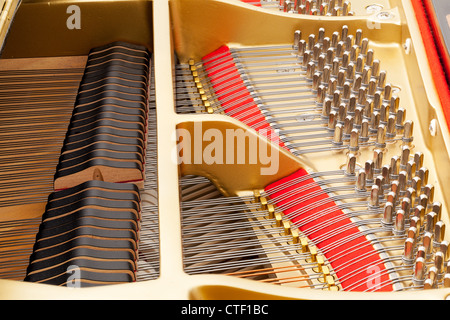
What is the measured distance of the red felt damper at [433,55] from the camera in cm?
277

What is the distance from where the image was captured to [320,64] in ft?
10.6

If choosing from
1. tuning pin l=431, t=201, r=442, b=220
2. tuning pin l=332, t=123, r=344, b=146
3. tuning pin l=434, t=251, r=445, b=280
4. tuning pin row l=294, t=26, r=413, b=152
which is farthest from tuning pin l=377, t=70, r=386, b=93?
tuning pin l=434, t=251, r=445, b=280

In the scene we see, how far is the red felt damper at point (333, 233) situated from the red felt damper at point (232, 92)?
0.22 metres

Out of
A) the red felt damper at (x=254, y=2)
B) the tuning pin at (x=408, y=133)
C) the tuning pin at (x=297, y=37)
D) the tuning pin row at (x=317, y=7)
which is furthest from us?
the red felt damper at (x=254, y=2)

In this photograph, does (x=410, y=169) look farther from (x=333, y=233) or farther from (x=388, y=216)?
(x=333, y=233)

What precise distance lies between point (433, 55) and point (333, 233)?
0.86m

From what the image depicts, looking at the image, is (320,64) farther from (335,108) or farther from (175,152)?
(175,152)

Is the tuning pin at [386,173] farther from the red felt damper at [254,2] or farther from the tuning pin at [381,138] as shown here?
the red felt damper at [254,2]

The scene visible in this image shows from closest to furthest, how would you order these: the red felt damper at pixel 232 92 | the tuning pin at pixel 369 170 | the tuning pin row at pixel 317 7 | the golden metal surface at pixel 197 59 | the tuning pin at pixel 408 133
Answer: the golden metal surface at pixel 197 59
the tuning pin at pixel 369 170
the tuning pin at pixel 408 133
the red felt damper at pixel 232 92
the tuning pin row at pixel 317 7

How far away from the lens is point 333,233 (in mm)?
2611

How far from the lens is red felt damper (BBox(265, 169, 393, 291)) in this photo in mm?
2420

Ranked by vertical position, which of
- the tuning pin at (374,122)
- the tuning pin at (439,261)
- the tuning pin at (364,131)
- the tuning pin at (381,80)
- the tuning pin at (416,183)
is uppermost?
the tuning pin at (381,80)

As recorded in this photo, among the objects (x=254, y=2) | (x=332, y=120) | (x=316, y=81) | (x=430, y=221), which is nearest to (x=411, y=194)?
(x=430, y=221)

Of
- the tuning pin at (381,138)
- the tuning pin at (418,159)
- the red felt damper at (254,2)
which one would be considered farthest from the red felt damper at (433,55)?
the red felt damper at (254,2)
